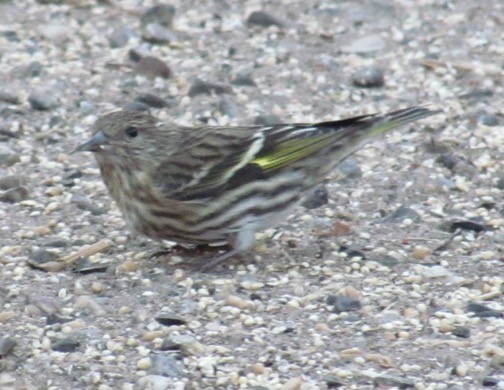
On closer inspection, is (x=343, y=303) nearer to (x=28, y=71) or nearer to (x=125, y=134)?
(x=125, y=134)

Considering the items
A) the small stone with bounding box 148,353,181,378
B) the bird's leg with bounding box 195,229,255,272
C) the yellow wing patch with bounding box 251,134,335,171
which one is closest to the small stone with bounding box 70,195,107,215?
the bird's leg with bounding box 195,229,255,272

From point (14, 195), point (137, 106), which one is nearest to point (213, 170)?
point (14, 195)

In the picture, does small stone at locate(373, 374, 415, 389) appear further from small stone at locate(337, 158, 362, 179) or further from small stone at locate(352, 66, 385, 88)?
small stone at locate(352, 66, 385, 88)

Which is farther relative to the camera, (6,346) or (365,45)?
(365,45)

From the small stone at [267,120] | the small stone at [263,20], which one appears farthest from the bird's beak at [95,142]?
the small stone at [263,20]

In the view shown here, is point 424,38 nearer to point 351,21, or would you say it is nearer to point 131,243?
point 351,21

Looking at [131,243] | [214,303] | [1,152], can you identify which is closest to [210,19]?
[1,152]
